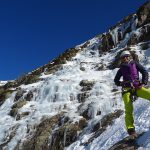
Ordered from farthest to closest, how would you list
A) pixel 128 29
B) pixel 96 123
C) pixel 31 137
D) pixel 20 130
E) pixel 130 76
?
pixel 128 29 → pixel 20 130 → pixel 31 137 → pixel 96 123 → pixel 130 76

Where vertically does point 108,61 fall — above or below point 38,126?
above

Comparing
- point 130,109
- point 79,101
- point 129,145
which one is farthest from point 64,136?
point 130,109

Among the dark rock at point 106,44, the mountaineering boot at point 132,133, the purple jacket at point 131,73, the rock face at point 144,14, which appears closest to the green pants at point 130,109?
the mountaineering boot at point 132,133

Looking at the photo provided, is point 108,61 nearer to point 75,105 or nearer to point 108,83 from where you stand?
point 108,83

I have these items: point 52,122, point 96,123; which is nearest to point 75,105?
point 52,122

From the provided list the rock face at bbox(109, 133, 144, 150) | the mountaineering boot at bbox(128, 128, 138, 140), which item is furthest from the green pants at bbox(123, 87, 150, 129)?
the rock face at bbox(109, 133, 144, 150)

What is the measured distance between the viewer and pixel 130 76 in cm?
1409

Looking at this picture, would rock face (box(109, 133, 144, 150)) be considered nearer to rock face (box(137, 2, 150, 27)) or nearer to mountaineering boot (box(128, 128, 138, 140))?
mountaineering boot (box(128, 128, 138, 140))

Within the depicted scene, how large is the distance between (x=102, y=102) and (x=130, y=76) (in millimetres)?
20044

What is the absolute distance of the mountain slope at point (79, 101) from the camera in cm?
2771

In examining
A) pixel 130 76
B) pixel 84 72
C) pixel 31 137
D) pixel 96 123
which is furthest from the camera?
pixel 84 72

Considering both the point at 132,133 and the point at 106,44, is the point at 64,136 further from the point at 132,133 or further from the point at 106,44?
the point at 106,44

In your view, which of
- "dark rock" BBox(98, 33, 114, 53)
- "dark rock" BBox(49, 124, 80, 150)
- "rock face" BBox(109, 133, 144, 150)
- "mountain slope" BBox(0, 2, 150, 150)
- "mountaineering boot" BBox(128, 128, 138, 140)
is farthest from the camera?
"dark rock" BBox(98, 33, 114, 53)

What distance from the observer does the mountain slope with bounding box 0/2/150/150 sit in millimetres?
27711
